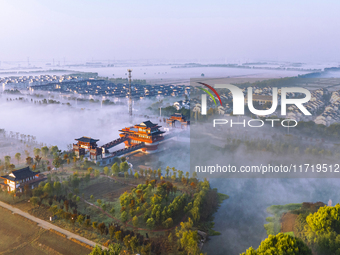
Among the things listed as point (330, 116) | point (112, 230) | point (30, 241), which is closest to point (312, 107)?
point (330, 116)

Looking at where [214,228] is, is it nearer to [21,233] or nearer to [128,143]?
[21,233]

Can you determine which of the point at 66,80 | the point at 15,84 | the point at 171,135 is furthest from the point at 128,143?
the point at 66,80

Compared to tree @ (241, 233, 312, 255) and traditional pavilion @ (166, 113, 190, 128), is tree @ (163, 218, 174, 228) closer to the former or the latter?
tree @ (241, 233, 312, 255)

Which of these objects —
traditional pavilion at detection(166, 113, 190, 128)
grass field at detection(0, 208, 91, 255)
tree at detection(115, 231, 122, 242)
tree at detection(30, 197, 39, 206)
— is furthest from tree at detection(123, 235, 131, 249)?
traditional pavilion at detection(166, 113, 190, 128)

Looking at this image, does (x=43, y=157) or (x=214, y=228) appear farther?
(x=43, y=157)

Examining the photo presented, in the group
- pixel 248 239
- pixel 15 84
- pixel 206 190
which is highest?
pixel 15 84

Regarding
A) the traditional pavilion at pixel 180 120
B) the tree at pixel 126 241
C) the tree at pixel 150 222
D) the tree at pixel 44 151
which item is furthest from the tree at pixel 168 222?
the traditional pavilion at pixel 180 120
